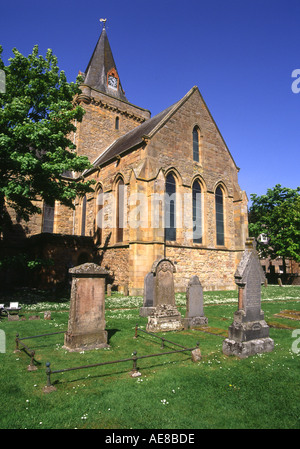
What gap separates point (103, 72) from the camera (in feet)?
113

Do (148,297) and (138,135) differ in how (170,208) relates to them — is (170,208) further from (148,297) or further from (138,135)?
(148,297)

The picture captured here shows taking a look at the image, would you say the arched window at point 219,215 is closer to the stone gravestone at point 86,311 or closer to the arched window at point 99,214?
the arched window at point 99,214

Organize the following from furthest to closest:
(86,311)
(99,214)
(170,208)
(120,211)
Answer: (99,214)
(120,211)
(170,208)
(86,311)

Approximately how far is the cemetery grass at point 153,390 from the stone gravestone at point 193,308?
1663 mm

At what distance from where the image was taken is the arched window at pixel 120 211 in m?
20.8

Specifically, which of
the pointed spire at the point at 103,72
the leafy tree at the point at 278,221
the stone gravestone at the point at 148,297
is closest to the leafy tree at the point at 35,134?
the stone gravestone at the point at 148,297

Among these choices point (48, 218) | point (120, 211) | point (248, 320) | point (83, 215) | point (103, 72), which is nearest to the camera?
point (248, 320)

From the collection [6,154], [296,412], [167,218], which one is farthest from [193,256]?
[296,412]

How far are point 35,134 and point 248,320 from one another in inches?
429

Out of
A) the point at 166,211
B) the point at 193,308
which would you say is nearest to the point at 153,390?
the point at 193,308

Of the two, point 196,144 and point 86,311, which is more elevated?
point 196,144

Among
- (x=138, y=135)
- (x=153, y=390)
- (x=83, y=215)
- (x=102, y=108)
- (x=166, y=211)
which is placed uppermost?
(x=102, y=108)

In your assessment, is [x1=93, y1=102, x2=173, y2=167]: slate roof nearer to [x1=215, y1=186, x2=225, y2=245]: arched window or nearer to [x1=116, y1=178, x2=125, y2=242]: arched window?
[x1=116, y1=178, x2=125, y2=242]: arched window
